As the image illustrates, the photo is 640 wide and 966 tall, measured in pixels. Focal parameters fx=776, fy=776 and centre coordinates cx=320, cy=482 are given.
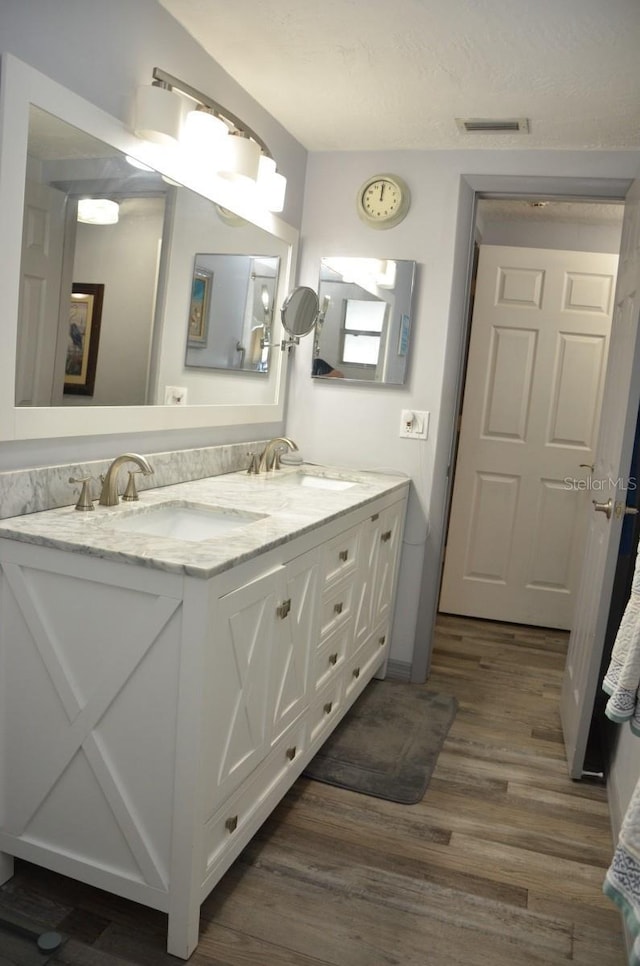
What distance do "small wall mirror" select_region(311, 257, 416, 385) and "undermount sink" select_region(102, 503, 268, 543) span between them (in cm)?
129

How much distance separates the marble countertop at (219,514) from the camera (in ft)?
4.94

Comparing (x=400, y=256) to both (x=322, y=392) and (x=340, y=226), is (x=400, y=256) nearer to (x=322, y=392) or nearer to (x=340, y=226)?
(x=340, y=226)

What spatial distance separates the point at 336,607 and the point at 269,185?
4.58 ft

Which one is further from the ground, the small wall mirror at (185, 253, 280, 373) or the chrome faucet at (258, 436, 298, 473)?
the small wall mirror at (185, 253, 280, 373)

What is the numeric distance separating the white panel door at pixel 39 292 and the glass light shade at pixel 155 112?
1.12ft

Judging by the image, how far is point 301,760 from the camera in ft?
7.11

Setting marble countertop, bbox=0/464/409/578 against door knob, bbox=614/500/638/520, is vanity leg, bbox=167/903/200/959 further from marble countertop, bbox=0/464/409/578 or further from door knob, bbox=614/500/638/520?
door knob, bbox=614/500/638/520

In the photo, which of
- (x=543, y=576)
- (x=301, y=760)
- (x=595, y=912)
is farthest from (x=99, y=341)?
(x=543, y=576)

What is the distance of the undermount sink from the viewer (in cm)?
204

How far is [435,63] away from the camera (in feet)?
7.37

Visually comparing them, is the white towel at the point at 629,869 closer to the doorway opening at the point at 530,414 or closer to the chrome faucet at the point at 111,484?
the chrome faucet at the point at 111,484

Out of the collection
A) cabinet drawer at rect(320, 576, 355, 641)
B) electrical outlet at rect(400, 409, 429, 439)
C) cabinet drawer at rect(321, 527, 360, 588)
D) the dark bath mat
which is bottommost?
the dark bath mat

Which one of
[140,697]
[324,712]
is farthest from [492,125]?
[140,697]

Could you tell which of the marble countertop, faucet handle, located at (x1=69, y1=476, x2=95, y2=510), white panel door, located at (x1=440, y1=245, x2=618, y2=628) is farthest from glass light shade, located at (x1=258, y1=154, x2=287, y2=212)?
white panel door, located at (x1=440, y1=245, x2=618, y2=628)
